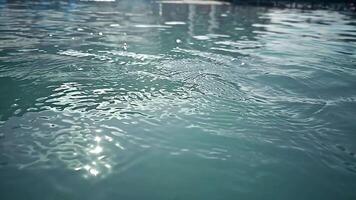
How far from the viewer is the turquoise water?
3359mm

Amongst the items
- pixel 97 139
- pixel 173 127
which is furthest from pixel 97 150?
pixel 173 127

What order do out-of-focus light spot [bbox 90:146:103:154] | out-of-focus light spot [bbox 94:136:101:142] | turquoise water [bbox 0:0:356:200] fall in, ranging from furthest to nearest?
out-of-focus light spot [bbox 94:136:101:142]
out-of-focus light spot [bbox 90:146:103:154]
turquoise water [bbox 0:0:356:200]

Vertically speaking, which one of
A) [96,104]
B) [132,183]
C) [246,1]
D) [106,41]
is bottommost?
[132,183]

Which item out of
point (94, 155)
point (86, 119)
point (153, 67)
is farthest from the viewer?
point (153, 67)

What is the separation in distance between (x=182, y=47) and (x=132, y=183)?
7.74 meters

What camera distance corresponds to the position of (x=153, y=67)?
767 centimetres

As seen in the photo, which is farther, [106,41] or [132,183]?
[106,41]

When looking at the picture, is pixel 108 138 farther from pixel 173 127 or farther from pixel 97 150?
pixel 173 127

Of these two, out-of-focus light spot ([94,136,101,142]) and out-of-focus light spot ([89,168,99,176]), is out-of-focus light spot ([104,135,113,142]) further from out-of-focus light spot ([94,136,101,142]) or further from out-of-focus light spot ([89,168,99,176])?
out-of-focus light spot ([89,168,99,176])

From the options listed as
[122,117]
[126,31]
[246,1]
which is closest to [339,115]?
[122,117]

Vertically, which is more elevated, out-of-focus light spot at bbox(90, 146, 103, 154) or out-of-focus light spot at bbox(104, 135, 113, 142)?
out-of-focus light spot at bbox(104, 135, 113, 142)

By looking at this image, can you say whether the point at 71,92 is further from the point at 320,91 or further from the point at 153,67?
Result: the point at 320,91

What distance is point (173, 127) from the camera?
4.56m

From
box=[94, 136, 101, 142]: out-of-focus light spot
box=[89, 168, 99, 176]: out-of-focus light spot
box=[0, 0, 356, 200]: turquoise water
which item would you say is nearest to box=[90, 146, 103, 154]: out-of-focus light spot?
box=[0, 0, 356, 200]: turquoise water
